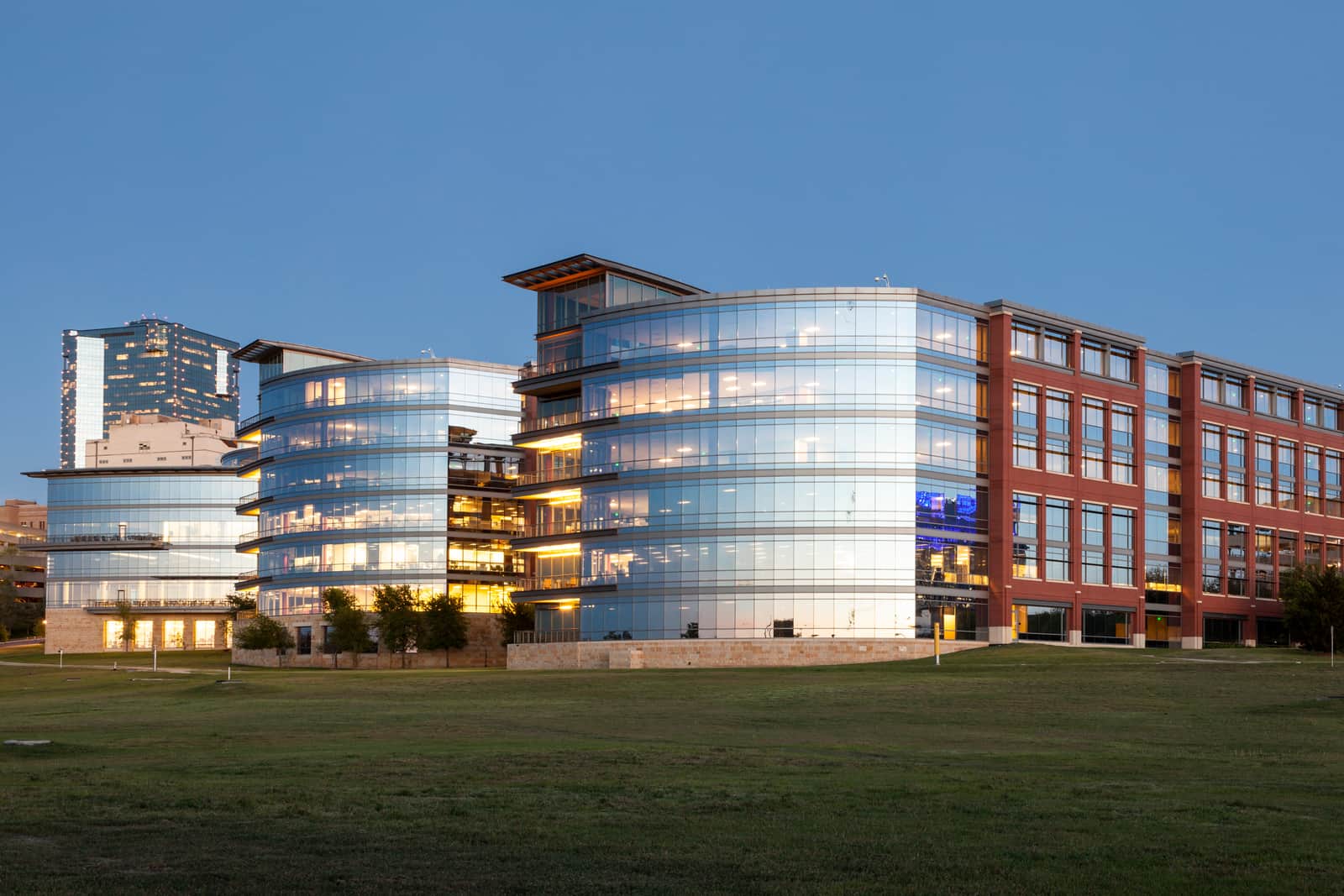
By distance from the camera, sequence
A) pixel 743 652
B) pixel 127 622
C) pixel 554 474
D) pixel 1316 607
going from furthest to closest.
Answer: pixel 127 622 < pixel 554 474 < pixel 1316 607 < pixel 743 652

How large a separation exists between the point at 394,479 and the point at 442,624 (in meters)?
13.7

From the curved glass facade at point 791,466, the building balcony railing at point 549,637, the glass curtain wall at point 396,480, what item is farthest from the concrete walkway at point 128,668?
the curved glass facade at point 791,466

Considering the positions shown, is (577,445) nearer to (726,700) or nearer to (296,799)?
(726,700)

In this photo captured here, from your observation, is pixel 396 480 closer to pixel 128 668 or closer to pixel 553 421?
pixel 553 421

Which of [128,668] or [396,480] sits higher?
[396,480]

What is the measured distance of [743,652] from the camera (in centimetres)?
8694

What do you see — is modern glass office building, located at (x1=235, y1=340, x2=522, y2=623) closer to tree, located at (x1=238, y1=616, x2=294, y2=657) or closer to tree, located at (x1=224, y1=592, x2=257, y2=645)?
tree, located at (x1=238, y1=616, x2=294, y2=657)

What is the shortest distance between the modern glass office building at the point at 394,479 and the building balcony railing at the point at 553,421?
1181 cm

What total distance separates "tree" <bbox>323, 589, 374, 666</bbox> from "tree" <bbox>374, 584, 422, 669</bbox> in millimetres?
1696

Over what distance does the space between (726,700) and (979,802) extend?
29.9 meters

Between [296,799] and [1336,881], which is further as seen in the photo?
[296,799]

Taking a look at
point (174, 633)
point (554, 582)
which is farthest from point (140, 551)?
point (554, 582)

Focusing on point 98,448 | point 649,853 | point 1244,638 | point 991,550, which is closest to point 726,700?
point 649,853

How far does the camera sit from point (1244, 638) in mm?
109000
